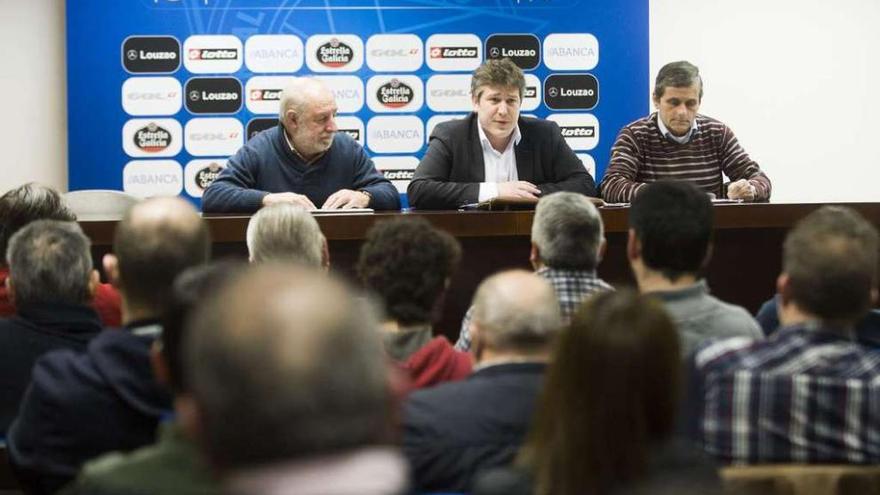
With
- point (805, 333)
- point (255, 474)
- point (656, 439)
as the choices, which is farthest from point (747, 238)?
point (255, 474)

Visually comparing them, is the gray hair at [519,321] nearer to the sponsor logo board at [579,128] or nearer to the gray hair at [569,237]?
the gray hair at [569,237]

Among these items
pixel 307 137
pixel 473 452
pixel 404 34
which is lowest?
pixel 473 452

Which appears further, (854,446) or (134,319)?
(134,319)

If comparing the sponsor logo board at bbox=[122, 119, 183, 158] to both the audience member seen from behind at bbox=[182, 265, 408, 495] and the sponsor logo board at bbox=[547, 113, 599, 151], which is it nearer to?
the sponsor logo board at bbox=[547, 113, 599, 151]

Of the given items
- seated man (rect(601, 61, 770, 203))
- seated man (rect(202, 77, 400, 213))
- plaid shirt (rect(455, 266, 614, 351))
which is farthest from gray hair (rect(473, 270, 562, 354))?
seated man (rect(601, 61, 770, 203))

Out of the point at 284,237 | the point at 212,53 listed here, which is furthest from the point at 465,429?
the point at 212,53

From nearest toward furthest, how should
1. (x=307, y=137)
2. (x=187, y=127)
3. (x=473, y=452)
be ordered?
(x=473, y=452) < (x=307, y=137) < (x=187, y=127)

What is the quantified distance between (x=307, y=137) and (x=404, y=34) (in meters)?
1.64

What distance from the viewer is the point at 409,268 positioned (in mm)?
3000

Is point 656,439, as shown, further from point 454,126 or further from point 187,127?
point 187,127

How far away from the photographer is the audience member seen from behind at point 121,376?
2.43 m

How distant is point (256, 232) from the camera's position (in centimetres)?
370

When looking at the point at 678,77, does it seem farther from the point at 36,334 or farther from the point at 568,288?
the point at 36,334

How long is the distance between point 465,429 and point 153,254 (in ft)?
2.52
